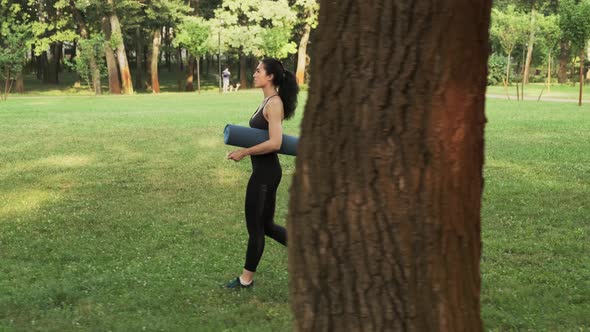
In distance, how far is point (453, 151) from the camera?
7.97ft

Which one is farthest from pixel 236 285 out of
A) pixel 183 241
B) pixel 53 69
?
pixel 53 69

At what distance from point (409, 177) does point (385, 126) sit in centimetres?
19

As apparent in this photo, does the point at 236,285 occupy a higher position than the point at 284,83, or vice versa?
the point at 284,83

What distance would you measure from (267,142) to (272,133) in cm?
8

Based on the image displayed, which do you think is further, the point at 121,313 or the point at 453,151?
the point at 121,313

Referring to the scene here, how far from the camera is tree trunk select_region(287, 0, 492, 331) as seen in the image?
2385 millimetres

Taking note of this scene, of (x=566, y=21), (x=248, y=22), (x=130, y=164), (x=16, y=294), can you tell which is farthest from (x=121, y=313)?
(x=248, y=22)

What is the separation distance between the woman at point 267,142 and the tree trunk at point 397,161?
113 inches

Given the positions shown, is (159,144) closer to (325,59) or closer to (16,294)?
(16,294)

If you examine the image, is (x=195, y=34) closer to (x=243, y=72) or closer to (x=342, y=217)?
(x=243, y=72)

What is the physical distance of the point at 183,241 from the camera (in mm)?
7641

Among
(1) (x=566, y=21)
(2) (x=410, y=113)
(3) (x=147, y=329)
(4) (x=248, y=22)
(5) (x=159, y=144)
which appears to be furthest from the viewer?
(4) (x=248, y=22)

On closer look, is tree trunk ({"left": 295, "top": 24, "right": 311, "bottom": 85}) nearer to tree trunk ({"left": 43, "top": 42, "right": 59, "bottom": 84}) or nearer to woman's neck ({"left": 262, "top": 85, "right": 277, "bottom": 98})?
tree trunk ({"left": 43, "top": 42, "right": 59, "bottom": 84})

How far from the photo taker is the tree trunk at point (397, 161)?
238 cm
